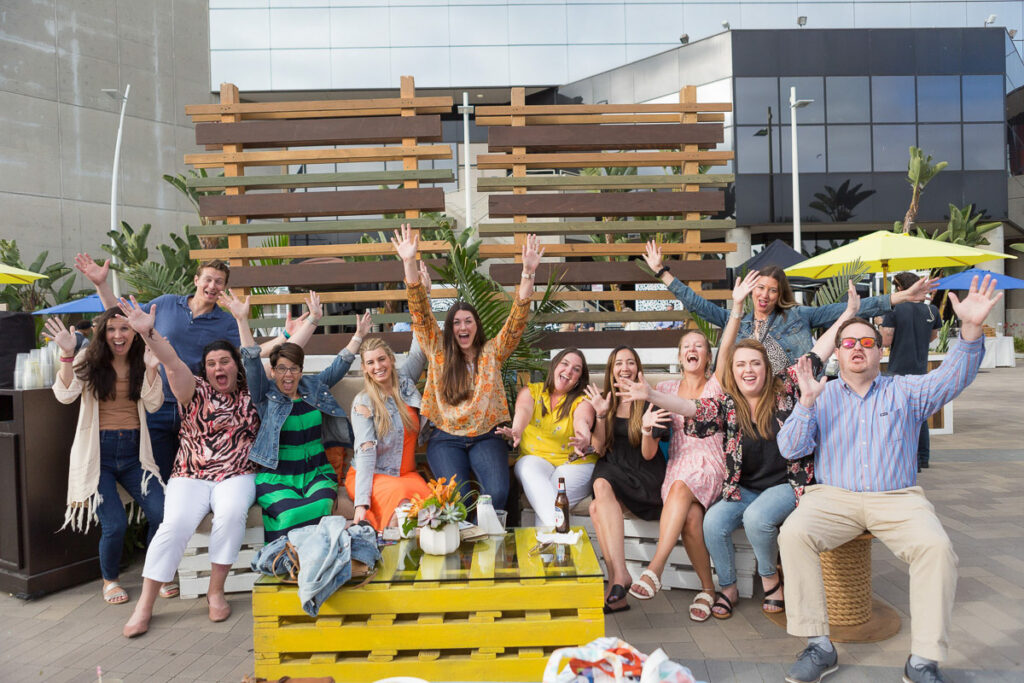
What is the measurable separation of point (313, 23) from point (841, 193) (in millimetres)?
18933

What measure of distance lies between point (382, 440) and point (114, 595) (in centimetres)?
189

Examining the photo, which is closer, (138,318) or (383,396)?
(138,318)

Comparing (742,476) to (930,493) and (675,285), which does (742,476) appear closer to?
(675,285)

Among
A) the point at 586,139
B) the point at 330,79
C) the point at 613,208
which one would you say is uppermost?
the point at 330,79

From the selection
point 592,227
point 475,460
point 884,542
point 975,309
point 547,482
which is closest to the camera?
point 975,309

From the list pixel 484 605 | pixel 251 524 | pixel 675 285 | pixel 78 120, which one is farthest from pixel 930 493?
pixel 78 120

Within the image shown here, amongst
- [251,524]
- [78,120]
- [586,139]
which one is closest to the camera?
[251,524]

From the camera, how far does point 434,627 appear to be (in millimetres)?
3180

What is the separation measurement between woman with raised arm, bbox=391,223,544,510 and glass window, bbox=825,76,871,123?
2284cm

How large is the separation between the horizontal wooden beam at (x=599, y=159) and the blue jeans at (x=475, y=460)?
2.89 metres

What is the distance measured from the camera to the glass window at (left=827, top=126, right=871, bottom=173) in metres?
24.2

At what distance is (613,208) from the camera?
6.90 metres

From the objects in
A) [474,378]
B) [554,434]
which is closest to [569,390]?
[554,434]

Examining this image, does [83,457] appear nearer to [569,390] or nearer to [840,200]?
[569,390]
